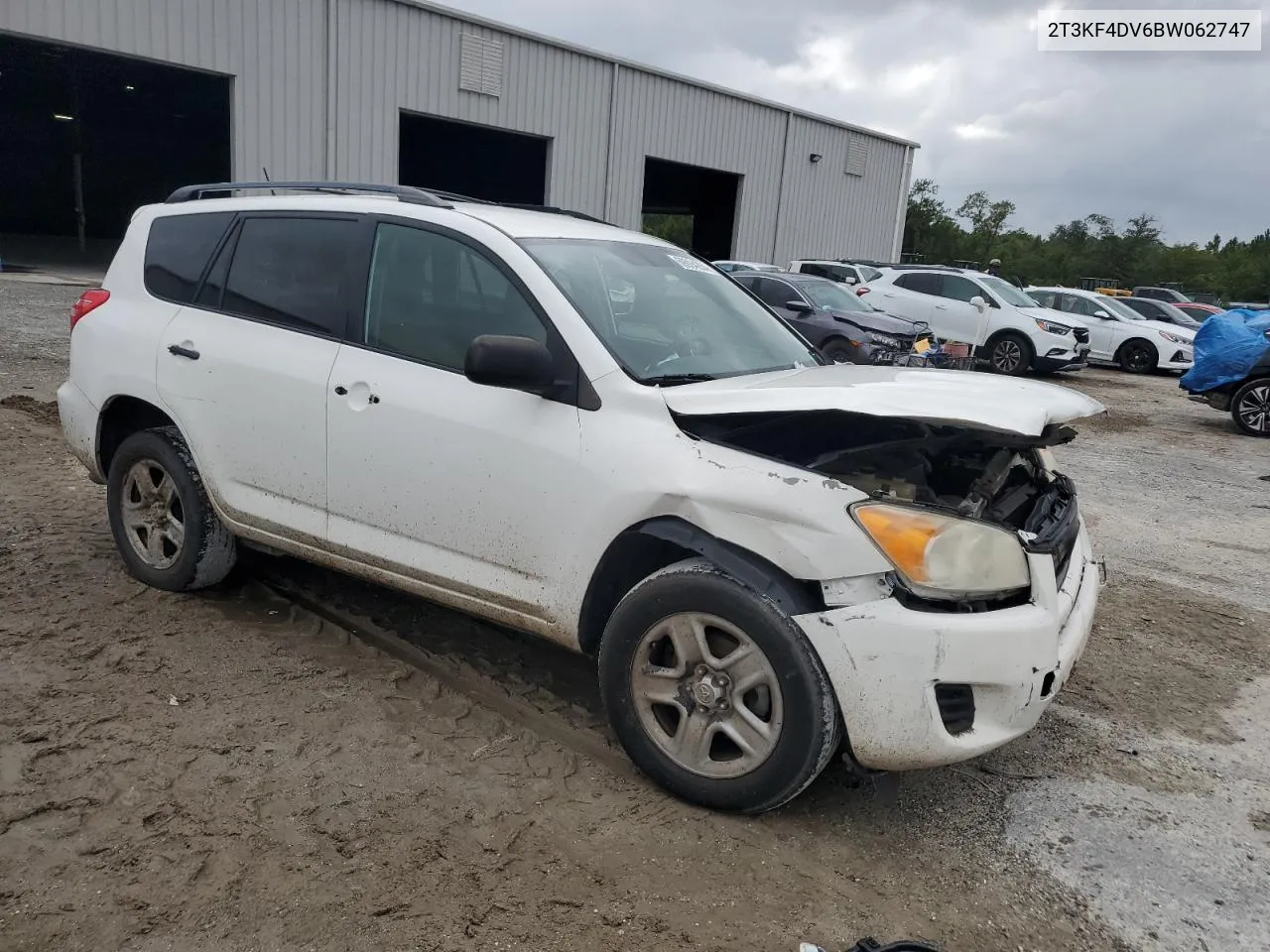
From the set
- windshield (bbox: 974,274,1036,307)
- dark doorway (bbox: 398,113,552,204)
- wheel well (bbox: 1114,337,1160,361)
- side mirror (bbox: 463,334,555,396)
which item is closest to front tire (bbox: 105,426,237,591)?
side mirror (bbox: 463,334,555,396)

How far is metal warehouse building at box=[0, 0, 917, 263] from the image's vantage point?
57.8ft

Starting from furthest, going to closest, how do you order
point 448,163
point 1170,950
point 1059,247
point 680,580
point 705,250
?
point 1059,247, point 705,250, point 448,163, point 680,580, point 1170,950

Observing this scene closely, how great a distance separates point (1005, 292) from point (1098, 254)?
56.1 metres

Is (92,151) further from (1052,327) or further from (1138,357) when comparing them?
(1138,357)

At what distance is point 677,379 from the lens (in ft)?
10.7

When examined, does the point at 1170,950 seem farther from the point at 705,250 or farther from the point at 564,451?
the point at 705,250

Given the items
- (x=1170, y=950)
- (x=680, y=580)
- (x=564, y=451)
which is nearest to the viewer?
(x=1170, y=950)

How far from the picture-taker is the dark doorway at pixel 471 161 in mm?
27359

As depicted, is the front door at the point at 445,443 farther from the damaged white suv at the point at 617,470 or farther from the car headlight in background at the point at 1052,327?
the car headlight in background at the point at 1052,327

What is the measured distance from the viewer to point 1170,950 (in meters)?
2.49

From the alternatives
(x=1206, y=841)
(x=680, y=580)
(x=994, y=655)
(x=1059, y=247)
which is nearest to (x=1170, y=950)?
(x=1206, y=841)

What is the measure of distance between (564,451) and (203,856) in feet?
5.02

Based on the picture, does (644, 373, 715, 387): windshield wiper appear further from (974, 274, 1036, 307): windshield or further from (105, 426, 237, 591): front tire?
(974, 274, 1036, 307): windshield

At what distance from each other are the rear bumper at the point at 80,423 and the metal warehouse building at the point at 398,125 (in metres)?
12.6
